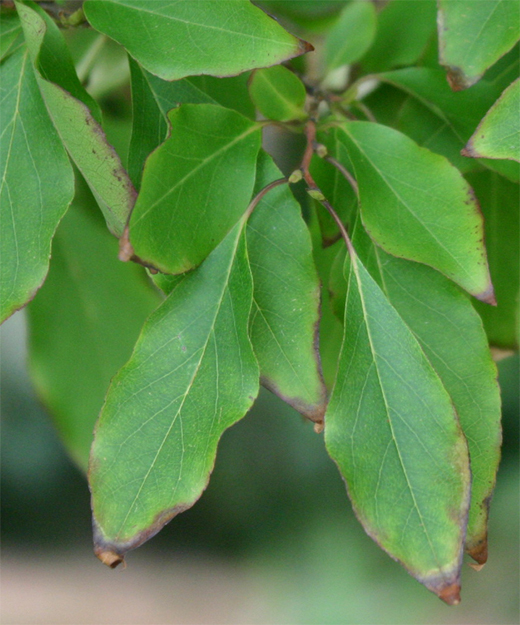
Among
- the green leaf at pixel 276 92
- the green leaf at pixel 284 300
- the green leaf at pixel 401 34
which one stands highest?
the green leaf at pixel 401 34

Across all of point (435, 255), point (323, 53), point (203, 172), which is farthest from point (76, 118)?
point (323, 53)

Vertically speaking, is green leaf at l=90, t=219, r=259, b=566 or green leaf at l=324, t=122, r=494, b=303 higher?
green leaf at l=324, t=122, r=494, b=303

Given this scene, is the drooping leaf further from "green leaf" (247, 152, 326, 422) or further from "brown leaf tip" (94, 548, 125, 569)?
"brown leaf tip" (94, 548, 125, 569)

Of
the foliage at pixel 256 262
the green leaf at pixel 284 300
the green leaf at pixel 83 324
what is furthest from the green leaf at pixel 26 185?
the green leaf at pixel 83 324

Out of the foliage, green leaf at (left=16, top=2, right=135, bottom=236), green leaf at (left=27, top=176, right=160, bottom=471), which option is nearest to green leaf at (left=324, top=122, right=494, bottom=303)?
the foliage

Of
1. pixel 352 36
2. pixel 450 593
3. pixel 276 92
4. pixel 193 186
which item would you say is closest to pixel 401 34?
pixel 352 36

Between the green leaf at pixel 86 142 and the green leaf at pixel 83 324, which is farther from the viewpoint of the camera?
the green leaf at pixel 83 324

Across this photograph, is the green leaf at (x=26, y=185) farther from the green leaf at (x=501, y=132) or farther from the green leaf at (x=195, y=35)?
the green leaf at (x=501, y=132)

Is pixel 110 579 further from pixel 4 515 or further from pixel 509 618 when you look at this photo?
pixel 509 618
